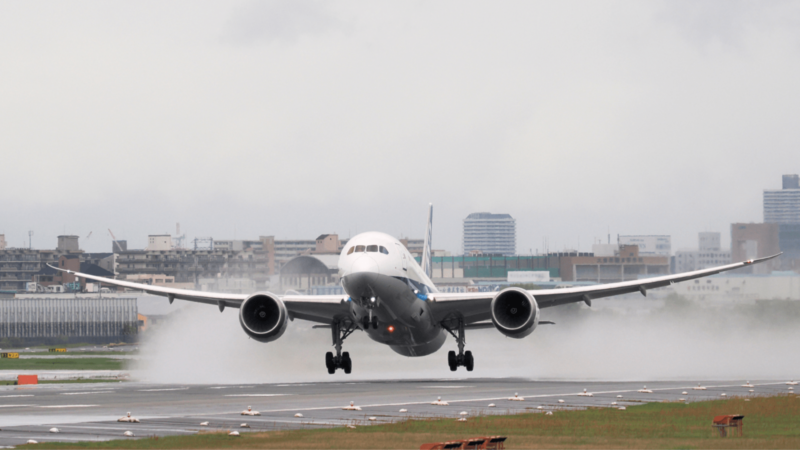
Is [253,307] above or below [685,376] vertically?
above

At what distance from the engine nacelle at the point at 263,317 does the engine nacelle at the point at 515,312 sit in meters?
9.86

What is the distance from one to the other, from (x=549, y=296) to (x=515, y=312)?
381 centimetres

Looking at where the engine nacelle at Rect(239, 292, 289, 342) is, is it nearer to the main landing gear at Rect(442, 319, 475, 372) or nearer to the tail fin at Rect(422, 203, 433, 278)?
the main landing gear at Rect(442, 319, 475, 372)

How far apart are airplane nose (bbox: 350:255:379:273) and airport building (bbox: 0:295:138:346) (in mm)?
139663

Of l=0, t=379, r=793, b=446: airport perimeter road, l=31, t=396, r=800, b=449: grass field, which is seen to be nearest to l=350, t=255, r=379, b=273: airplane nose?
l=0, t=379, r=793, b=446: airport perimeter road

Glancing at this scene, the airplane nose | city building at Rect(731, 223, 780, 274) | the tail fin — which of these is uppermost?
city building at Rect(731, 223, 780, 274)

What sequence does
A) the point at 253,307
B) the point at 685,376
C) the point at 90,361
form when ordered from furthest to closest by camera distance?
1. the point at 90,361
2. the point at 685,376
3. the point at 253,307

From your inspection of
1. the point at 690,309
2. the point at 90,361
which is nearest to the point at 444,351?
the point at 690,309

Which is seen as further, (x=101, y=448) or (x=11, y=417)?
(x=11, y=417)

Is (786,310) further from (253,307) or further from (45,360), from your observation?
(45,360)

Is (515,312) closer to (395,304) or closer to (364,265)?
(395,304)

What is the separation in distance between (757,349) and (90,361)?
64.0 metres

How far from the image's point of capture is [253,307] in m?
49.8

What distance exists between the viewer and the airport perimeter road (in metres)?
31.0
